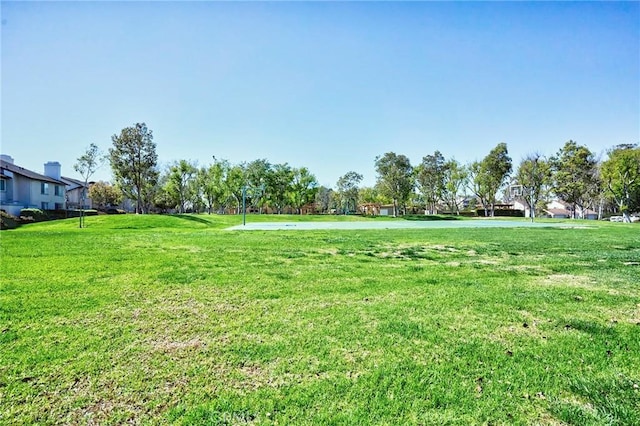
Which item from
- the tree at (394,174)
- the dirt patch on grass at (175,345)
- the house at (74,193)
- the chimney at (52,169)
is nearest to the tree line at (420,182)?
the tree at (394,174)

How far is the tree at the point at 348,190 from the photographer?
199 feet

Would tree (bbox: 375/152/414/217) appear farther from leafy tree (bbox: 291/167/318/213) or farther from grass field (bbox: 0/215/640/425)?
grass field (bbox: 0/215/640/425)

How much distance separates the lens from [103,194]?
138 feet

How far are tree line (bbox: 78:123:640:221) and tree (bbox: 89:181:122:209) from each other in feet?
0.35

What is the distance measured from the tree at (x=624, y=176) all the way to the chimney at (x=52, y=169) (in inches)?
2403

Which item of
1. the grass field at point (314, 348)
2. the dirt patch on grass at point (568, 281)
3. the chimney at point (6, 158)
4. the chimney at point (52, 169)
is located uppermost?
the chimney at point (6, 158)

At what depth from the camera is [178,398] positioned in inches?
80.3

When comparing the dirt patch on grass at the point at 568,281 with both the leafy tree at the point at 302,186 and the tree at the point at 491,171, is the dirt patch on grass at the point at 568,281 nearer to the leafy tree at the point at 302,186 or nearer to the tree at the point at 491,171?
the tree at the point at 491,171

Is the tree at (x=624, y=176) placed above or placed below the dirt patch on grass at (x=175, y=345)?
above

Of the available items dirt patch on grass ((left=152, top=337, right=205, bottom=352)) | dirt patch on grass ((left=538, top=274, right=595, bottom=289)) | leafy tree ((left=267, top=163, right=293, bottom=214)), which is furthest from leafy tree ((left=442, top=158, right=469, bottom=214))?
dirt patch on grass ((left=152, top=337, right=205, bottom=352))

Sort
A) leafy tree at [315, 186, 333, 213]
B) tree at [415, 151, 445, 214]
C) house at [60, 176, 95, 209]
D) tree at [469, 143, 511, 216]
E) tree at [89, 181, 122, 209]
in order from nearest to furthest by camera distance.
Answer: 1. house at [60, 176, 95, 209]
2. tree at [89, 181, 122, 209]
3. tree at [469, 143, 511, 216]
4. tree at [415, 151, 445, 214]
5. leafy tree at [315, 186, 333, 213]

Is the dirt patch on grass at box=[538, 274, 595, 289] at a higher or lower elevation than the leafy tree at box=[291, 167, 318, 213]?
lower

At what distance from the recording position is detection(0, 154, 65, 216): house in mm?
27078

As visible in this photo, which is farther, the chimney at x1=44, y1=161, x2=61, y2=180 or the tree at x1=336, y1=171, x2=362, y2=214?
the tree at x1=336, y1=171, x2=362, y2=214
